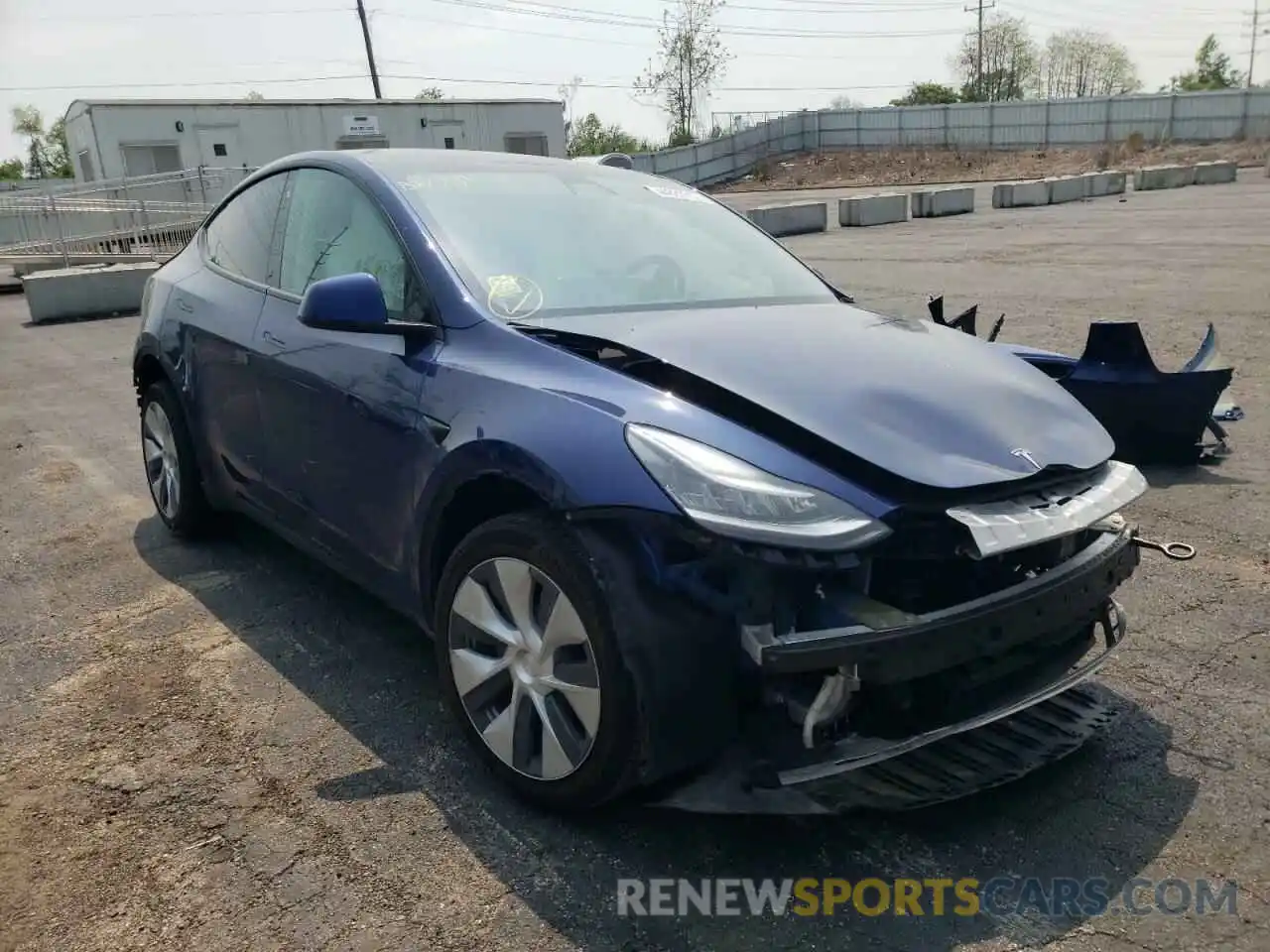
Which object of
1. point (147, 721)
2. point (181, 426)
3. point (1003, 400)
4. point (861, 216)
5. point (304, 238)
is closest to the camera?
point (1003, 400)

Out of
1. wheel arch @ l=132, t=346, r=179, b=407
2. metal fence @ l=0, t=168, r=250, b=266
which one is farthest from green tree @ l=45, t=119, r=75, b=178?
wheel arch @ l=132, t=346, r=179, b=407

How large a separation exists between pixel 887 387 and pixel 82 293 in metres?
14.3

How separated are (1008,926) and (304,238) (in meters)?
3.14

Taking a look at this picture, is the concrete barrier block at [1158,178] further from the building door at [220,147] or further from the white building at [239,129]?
the building door at [220,147]

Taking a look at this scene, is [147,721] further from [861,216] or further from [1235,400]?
[861,216]

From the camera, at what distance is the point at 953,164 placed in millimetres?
49656

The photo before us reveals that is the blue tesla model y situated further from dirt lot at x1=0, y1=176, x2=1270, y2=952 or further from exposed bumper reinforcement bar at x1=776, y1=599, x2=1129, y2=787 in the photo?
dirt lot at x1=0, y1=176, x2=1270, y2=952

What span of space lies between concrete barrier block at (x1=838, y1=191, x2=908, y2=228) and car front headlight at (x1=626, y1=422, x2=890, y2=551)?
21.7 m

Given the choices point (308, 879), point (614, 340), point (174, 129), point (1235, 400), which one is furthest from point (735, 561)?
point (174, 129)

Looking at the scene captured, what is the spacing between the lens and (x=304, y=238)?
12.2ft

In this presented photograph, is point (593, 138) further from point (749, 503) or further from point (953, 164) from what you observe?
point (749, 503)

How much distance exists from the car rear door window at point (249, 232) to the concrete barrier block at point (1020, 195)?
972 inches

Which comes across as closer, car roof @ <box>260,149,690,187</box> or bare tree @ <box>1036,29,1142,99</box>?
car roof @ <box>260,149,690,187</box>

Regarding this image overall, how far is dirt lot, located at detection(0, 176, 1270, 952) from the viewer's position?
220 centimetres
